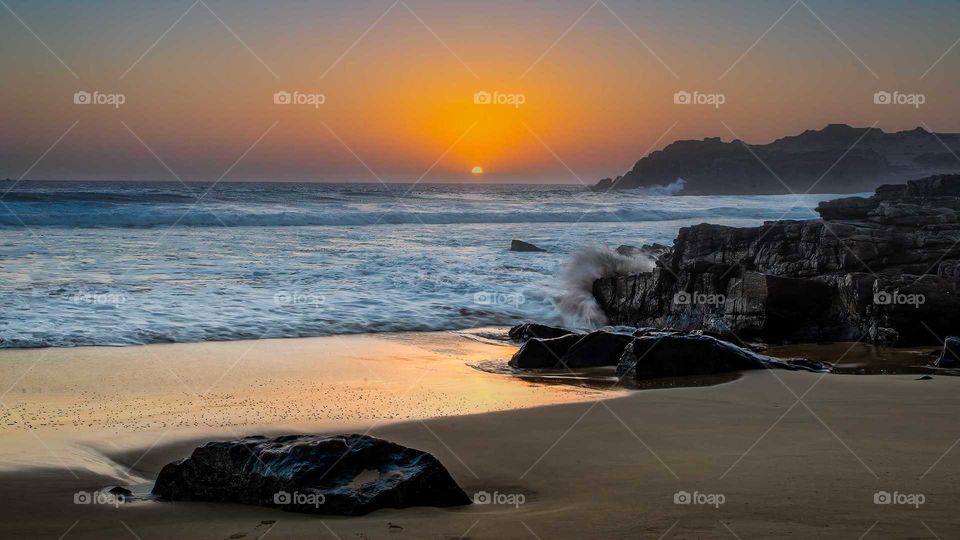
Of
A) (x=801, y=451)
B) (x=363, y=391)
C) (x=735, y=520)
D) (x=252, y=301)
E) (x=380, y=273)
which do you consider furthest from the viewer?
(x=380, y=273)

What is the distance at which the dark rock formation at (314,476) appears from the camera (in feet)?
16.1

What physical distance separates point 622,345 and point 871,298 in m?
4.46

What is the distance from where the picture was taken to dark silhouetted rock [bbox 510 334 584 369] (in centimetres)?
1140

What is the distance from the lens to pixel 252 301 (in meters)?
16.5

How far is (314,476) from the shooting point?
4988mm

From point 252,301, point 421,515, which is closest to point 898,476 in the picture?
point 421,515

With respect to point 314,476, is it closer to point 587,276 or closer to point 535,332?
point 535,332

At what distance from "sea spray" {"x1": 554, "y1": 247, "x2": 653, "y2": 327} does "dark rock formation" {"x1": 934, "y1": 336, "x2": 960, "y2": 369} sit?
7.01 meters

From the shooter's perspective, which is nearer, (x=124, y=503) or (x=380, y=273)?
(x=124, y=503)

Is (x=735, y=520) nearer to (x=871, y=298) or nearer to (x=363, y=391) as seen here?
(x=363, y=391)

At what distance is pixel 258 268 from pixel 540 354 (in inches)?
500

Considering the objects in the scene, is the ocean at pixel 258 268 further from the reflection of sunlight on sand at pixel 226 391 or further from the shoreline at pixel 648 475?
the shoreline at pixel 648 475

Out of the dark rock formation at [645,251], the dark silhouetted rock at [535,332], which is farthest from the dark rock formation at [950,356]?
the dark rock formation at [645,251]

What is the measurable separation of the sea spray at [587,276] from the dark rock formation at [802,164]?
5326 cm
